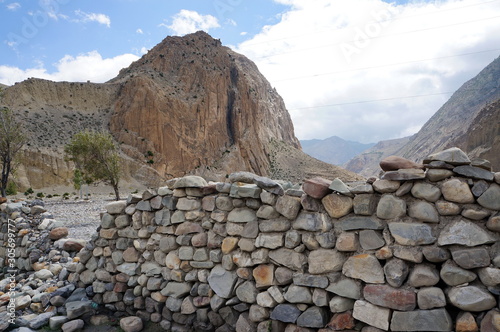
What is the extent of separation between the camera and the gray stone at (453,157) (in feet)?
10.5

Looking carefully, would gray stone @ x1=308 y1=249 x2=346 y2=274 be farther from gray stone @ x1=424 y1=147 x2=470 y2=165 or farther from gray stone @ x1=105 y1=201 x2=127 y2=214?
gray stone @ x1=105 y1=201 x2=127 y2=214

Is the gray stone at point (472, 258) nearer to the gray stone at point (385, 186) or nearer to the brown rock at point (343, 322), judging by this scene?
the gray stone at point (385, 186)

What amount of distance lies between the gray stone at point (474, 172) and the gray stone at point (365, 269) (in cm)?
126

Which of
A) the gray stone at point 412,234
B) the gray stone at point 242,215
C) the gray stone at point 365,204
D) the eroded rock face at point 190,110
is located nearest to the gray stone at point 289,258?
the gray stone at point 242,215

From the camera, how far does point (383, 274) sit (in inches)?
135

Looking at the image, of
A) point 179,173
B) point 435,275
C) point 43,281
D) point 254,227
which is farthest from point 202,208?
point 179,173

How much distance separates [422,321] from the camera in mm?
3188

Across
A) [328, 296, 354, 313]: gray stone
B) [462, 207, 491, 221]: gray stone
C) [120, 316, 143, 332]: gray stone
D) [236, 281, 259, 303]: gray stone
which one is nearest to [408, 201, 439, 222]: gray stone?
[462, 207, 491, 221]: gray stone

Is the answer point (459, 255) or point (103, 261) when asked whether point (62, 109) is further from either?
→ point (459, 255)

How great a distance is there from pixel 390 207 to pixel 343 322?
1.42 metres

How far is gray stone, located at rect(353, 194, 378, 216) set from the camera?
3592mm

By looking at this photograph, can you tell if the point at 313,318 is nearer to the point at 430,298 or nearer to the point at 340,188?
the point at 430,298

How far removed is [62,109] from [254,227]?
2711 inches

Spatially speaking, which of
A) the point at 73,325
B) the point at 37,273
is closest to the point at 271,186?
the point at 73,325
